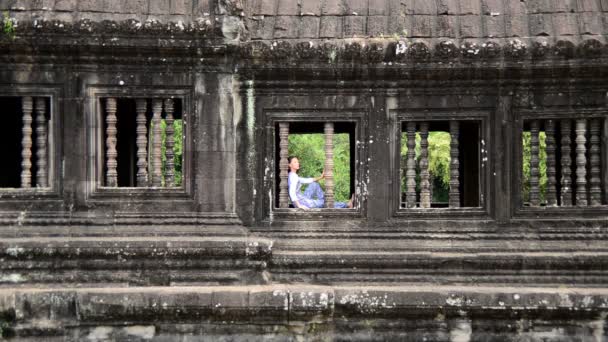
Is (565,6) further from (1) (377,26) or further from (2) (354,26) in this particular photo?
(2) (354,26)

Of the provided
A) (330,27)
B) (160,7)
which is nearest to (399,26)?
(330,27)

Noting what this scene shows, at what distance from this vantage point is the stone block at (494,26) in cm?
621

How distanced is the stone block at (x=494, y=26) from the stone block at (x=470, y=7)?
10 centimetres

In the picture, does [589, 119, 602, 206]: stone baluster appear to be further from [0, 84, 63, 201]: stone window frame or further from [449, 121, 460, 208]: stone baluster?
[0, 84, 63, 201]: stone window frame

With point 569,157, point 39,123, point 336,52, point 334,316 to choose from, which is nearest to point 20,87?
point 39,123

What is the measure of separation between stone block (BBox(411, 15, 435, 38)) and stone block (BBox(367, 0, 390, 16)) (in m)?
0.28

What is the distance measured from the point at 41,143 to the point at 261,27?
2.21 metres

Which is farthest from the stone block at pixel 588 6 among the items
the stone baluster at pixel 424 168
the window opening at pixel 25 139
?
the window opening at pixel 25 139

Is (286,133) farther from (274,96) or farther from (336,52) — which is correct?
(336,52)

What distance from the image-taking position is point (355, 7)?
21.1 feet

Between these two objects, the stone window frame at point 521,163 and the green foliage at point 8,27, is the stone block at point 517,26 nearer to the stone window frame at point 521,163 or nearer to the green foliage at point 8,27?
the stone window frame at point 521,163

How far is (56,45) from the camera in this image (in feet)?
19.6

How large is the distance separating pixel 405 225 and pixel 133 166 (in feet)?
12.7

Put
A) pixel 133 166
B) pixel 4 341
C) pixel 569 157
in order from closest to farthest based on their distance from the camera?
pixel 4 341 → pixel 569 157 → pixel 133 166
